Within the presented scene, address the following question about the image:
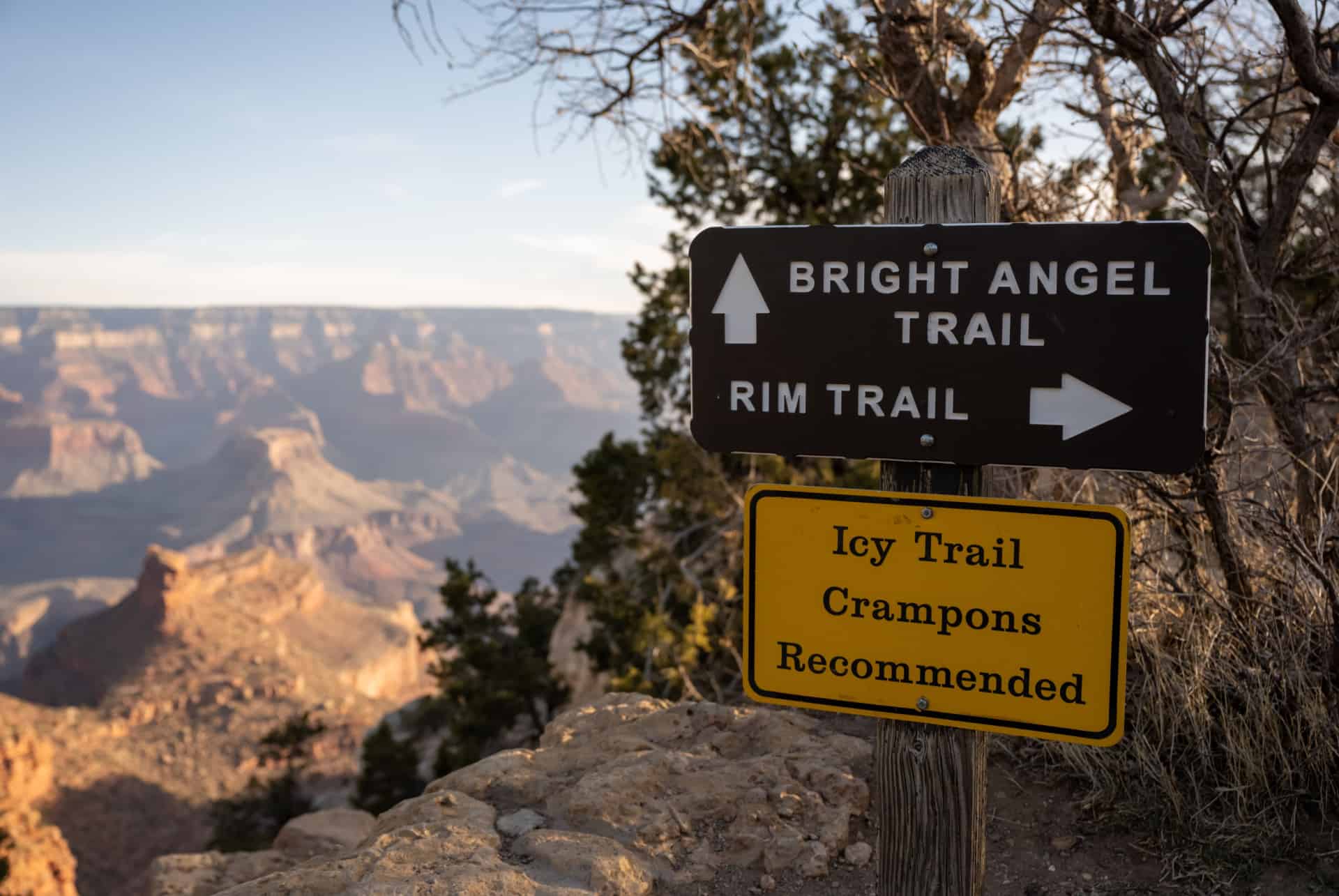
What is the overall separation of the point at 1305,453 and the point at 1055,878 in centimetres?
194

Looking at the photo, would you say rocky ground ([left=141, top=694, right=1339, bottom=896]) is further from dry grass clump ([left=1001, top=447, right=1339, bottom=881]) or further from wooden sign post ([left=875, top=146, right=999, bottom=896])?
wooden sign post ([left=875, top=146, right=999, bottom=896])

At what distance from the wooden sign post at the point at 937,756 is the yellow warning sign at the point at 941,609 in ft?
0.23

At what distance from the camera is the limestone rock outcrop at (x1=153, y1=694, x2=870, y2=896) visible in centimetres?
271

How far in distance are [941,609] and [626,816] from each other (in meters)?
1.79

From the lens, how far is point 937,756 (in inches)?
69.3

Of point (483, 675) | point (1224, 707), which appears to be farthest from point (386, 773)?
point (1224, 707)

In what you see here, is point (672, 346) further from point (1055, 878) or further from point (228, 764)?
point (228, 764)

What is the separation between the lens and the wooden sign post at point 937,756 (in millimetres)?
1731

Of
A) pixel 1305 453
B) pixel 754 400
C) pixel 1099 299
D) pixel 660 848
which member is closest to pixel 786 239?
pixel 754 400

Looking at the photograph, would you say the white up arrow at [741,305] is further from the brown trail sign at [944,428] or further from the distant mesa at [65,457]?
the distant mesa at [65,457]

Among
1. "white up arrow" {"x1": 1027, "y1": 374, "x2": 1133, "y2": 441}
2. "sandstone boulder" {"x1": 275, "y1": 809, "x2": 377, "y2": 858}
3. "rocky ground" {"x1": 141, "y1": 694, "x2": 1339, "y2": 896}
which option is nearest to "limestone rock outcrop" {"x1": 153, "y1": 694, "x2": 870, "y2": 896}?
"rocky ground" {"x1": 141, "y1": 694, "x2": 1339, "y2": 896}

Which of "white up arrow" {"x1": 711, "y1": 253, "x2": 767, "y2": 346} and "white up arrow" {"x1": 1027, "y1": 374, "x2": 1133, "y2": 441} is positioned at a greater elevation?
"white up arrow" {"x1": 711, "y1": 253, "x2": 767, "y2": 346}

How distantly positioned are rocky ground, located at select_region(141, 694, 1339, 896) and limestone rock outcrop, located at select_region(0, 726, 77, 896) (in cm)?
3144

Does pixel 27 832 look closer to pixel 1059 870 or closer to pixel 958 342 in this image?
pixel 1059 870
